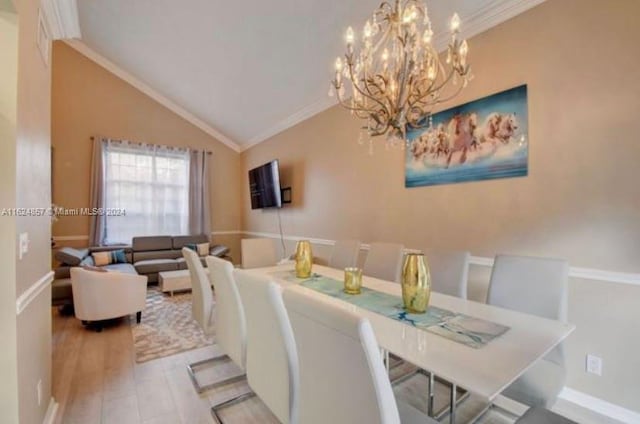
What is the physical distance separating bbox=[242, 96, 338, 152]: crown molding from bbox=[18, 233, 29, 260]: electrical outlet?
11.5 feet

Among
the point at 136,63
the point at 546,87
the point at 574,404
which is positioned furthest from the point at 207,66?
the point at 574,404

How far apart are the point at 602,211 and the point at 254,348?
2.28 m

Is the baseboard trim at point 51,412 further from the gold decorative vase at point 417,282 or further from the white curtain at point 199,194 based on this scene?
the white curtain at point 199,194

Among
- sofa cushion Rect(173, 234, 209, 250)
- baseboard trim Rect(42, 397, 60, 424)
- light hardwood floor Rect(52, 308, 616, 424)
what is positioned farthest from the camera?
sofa cushion Rect(173, 234, 209, 250)

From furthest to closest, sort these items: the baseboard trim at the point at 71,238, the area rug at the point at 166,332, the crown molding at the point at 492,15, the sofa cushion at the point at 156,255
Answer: the sofa cushion at the point at 156,255 → the baseboard trim at the point at 71,238 → the area rug at the point at 166,332 → the crown molding at the point at 492,15

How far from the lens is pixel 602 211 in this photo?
193 cm

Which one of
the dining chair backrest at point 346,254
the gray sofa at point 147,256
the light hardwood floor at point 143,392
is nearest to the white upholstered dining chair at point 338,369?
the light hardwood floor at point 143,392

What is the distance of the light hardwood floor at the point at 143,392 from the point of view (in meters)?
1.89

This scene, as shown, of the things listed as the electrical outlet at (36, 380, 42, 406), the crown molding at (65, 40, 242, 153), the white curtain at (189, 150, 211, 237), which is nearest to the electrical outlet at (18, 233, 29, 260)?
the electrical outlet at (36, 380, 42, 406)

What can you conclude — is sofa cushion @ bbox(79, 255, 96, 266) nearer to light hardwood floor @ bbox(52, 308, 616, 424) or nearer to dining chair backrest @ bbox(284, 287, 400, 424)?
light hardwood floor @ bbox(52, 308, 616, 424)

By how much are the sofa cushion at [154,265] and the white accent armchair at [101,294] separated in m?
1.88

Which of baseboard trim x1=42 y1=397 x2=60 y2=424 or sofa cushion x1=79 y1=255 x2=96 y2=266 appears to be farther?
sofa cushion x1=79 y1=255 x2=96 y2=266

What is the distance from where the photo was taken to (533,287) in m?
1.75

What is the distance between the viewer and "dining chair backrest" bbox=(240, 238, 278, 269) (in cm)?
329
